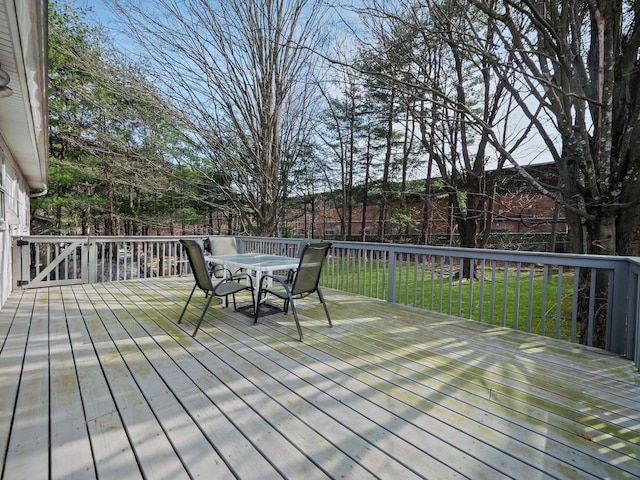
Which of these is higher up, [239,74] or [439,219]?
[239,74]

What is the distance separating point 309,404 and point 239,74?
304 inches

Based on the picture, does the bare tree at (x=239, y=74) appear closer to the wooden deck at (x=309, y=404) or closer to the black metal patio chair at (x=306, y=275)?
the black metal patio chair at (x=306, y=275)

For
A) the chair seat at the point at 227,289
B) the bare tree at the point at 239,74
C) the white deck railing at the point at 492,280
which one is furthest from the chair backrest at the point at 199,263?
the bare tree at the point at 239,74

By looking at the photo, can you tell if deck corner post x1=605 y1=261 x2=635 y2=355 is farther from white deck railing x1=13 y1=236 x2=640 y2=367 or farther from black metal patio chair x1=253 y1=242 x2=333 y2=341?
black metal patio chair x1=253 y1=242 x2=333 y2=341

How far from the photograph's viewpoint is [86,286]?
5.95 m

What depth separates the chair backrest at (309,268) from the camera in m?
3.44

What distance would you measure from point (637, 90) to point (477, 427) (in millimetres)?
4981

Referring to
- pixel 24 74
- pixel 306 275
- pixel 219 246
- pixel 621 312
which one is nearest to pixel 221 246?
pixel 219 246

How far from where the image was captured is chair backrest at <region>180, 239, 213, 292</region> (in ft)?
11.6

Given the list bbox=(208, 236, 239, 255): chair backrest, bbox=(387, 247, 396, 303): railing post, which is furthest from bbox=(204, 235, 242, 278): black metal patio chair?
bbox=(387, 247, 396, 303): railing post

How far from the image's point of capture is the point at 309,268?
141 inches

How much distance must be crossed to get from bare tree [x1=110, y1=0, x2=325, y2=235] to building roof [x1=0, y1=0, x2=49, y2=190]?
3151mm

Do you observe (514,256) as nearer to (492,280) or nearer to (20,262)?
(492,280)

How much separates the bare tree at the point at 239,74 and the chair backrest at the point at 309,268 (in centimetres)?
504
